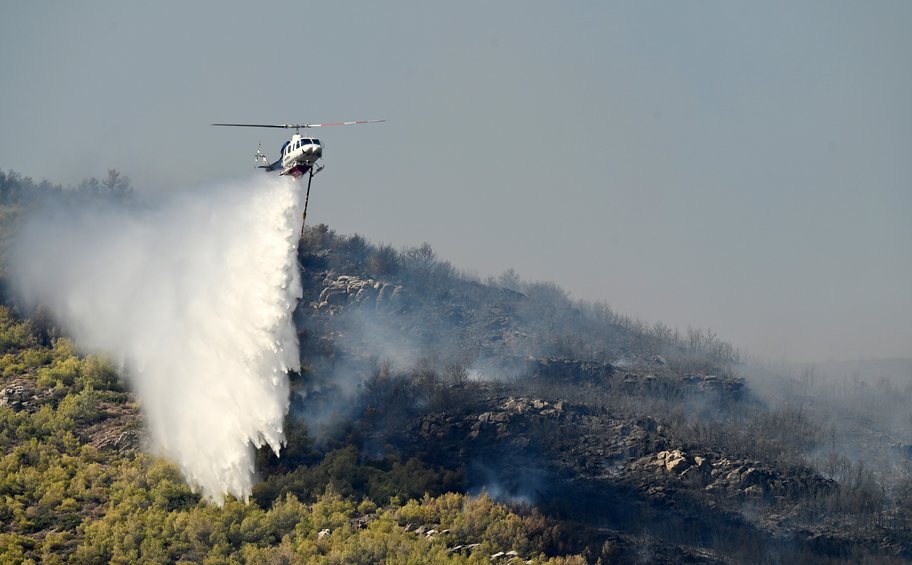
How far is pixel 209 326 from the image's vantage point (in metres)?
105

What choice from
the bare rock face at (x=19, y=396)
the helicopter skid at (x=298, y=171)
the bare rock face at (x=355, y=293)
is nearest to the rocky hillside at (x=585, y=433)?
the bare rock face at (x=355, y=293)

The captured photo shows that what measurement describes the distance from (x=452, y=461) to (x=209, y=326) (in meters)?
25.2

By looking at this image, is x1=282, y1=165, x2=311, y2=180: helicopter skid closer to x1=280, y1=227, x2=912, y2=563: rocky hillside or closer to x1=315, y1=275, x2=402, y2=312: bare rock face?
x1=280, y1=227, x2=912, y2=563: rocky hillside

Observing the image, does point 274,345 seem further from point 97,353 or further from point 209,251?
point 97,353

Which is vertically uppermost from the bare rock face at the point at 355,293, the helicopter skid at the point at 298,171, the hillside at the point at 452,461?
the helicopter skid at the point at 298,171

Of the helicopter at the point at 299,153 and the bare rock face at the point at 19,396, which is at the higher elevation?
the helicopter at the point at 299,153

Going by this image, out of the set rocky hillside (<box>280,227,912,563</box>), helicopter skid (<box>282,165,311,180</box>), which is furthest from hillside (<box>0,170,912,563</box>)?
helicopter skid (<box>282,165,311,180</box>)

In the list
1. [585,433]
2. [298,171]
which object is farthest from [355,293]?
[298,171]

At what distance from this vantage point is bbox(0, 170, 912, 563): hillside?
89500 mm

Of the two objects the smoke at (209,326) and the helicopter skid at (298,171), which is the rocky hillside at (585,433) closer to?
the smoke at (209,326)

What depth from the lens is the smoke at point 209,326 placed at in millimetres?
98062

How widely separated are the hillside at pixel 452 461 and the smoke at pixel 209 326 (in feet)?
8.73

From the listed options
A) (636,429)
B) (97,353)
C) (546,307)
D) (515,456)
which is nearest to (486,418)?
(515,456)

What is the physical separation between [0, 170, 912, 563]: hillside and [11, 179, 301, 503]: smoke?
2.66 m
